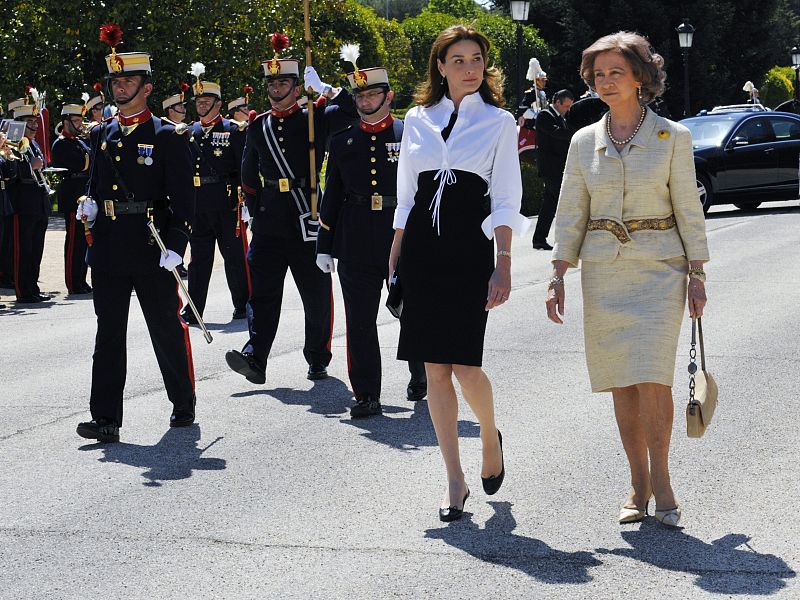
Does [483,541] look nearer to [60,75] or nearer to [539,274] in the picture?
[539,274]

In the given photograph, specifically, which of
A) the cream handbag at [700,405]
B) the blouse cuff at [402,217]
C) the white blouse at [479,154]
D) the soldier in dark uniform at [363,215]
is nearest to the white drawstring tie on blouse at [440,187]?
the white blouse at [479,154]

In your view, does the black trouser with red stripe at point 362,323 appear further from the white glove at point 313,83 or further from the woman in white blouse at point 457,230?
the woman in white blouse at point 457,230

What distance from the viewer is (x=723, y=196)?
21.9 m

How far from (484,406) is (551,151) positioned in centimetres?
1242

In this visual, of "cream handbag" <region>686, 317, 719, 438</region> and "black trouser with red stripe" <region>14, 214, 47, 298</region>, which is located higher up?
"cream handbag" <region>686, 317, 719, 438</region>

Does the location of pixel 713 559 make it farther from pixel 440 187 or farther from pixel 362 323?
pixel 362 323

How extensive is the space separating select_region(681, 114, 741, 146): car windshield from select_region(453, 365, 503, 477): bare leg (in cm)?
1692

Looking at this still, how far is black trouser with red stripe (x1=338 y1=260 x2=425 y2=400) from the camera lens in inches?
306

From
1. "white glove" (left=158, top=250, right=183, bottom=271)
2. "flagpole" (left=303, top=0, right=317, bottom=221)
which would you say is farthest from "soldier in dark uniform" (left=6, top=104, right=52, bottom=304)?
"white glove" (left=158, top=250, right=183, bottom=271)

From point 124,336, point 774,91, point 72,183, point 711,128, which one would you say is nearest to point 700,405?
point 124,336

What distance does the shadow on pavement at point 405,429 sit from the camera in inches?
275

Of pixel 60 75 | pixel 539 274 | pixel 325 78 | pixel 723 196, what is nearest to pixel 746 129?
pixel 723 196

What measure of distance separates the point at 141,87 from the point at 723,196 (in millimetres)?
15843

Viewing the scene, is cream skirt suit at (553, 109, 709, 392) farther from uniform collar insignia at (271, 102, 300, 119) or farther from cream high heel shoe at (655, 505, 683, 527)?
uniform collar insignia at (271, 102, 300, 119)
